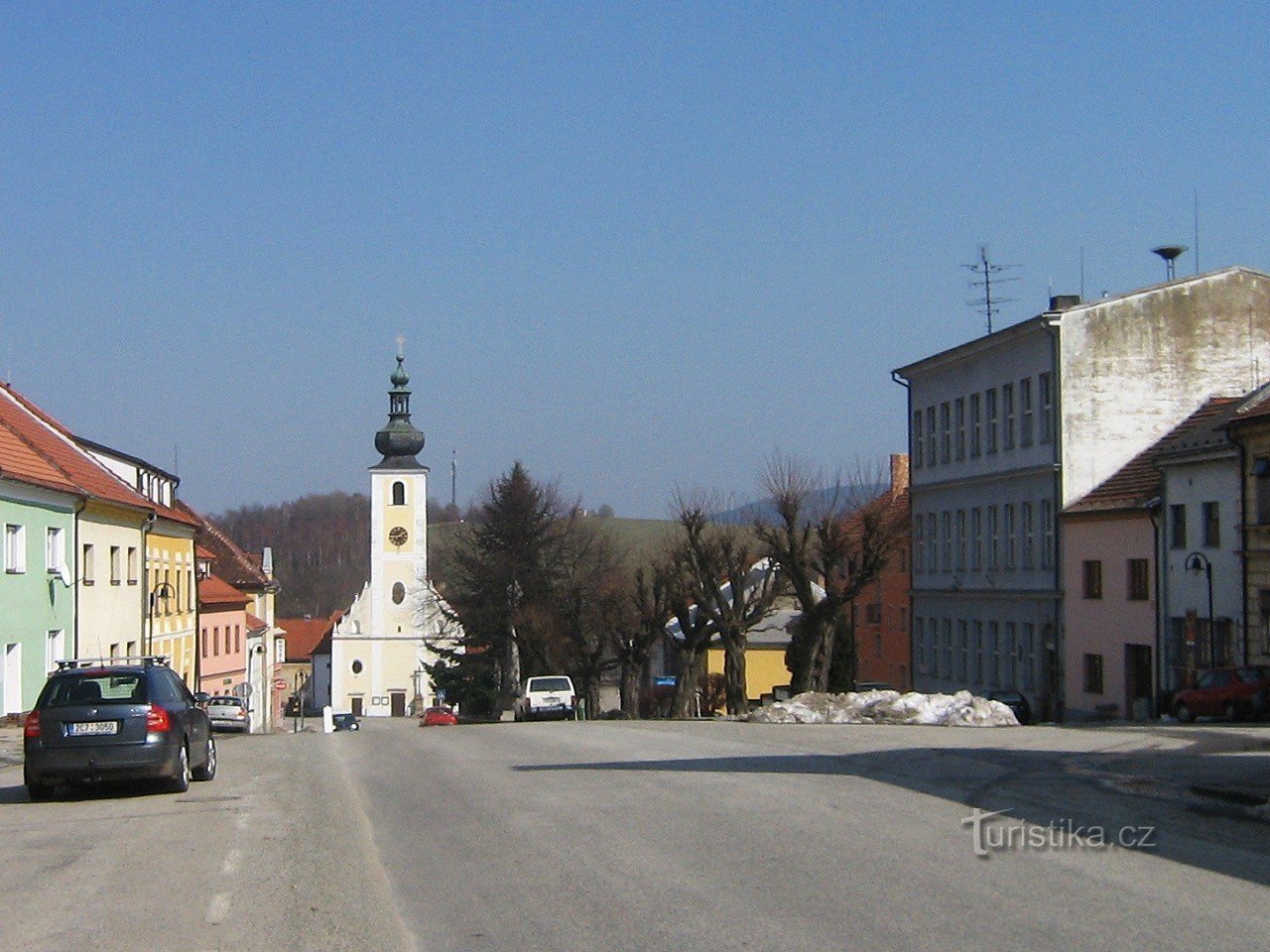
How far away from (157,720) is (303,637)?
412ft

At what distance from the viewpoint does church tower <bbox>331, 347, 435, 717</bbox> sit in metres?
112

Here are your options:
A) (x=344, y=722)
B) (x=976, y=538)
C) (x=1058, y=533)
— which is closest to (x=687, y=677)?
(x=976, y=538)

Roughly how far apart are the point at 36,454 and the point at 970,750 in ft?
92.8

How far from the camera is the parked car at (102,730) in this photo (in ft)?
55.2

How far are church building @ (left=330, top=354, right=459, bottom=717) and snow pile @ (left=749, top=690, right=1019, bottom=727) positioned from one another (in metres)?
75.9

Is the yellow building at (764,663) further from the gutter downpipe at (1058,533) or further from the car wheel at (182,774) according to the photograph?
the car wheel at (182,774)

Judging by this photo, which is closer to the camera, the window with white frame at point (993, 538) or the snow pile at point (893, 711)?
the snow pile at point (893, 711)

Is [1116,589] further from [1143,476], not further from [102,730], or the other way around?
[102,730]

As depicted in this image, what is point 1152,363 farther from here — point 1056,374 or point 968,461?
point 968,461

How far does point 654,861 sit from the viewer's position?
11320 millimetres

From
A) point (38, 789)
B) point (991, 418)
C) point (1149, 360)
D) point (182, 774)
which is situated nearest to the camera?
point (38, 789)

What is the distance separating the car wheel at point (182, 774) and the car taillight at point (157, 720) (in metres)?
0.56

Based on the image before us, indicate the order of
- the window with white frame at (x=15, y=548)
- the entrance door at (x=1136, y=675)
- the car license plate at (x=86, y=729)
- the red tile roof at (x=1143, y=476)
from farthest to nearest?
1. the red tile roof at (x=1143, y=476)
2. the entrance door at (x=1136, y=675)
3. the window with white frame at (x=15, y=548)
4. the car license plate at (x=86, y=729)

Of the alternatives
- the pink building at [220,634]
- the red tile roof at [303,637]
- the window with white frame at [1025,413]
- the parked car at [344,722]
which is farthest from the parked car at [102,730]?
the red tile roof at [303,637]
